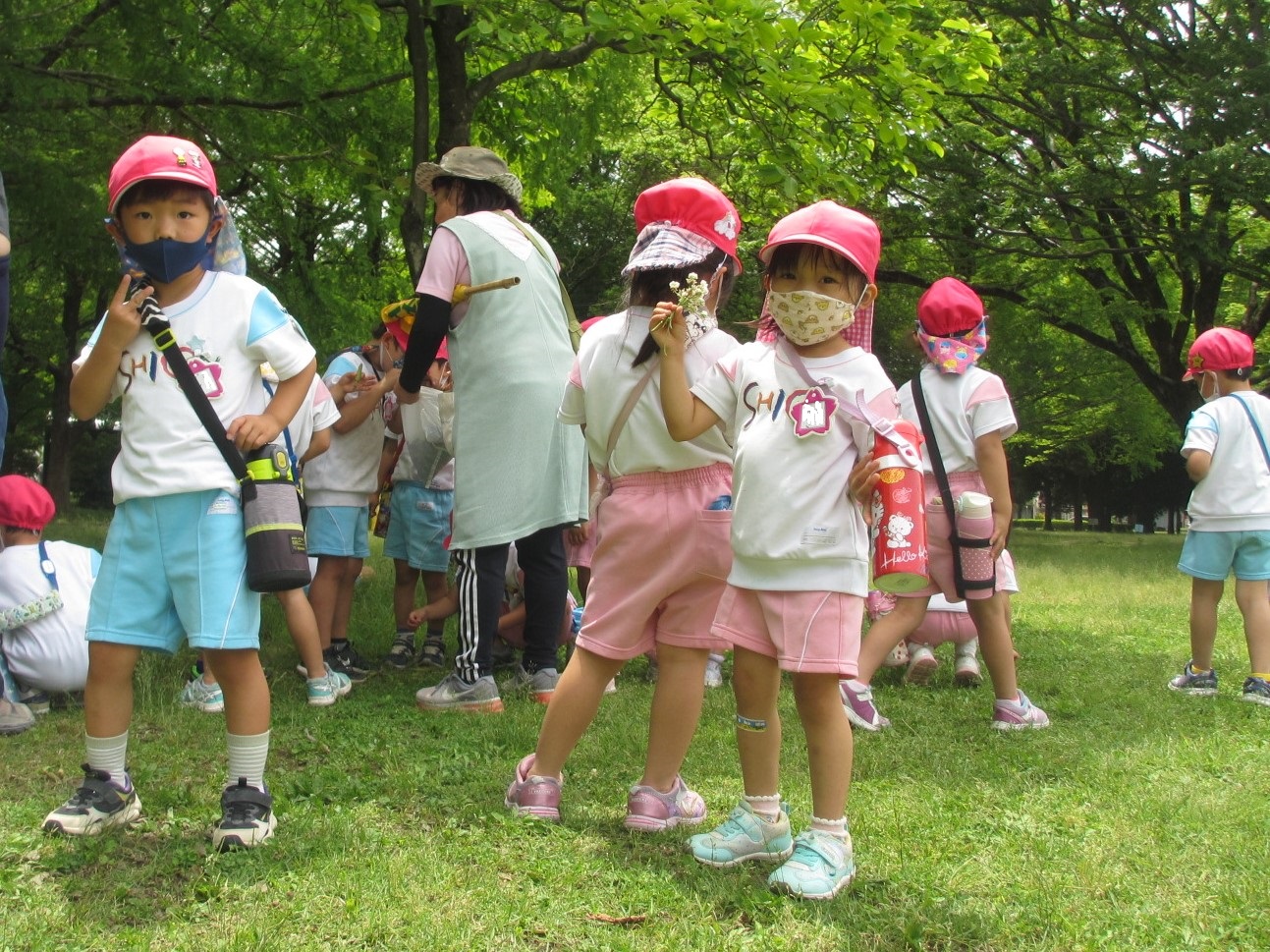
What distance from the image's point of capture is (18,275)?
1328cm

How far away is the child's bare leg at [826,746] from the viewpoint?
3.16m

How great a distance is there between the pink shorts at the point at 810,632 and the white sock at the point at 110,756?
182cm

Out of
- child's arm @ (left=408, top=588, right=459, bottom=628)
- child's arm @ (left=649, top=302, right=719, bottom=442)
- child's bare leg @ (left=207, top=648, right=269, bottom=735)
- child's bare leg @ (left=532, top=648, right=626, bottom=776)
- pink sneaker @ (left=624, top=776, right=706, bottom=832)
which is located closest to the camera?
child's arm @ (left=649, top=302, right=719, bottom=442)

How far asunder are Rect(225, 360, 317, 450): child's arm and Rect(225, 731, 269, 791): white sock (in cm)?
82

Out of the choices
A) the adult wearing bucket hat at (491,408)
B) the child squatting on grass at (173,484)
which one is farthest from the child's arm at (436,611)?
the child squatting on grass at (173,484)

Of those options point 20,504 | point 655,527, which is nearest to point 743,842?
point 655,527

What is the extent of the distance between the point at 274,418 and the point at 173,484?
329mm

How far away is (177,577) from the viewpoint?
330cm

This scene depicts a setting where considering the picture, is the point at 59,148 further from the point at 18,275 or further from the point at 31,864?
the point at 31,864

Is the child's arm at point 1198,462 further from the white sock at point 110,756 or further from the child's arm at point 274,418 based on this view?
the white sock at point 110,756

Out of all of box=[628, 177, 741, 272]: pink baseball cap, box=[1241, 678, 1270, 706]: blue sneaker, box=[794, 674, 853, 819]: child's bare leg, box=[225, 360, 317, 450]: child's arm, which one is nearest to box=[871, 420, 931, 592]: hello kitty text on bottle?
box=[794, 674, 853, 819]: child's bare leg

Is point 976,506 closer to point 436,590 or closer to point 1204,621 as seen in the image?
point 1204,621

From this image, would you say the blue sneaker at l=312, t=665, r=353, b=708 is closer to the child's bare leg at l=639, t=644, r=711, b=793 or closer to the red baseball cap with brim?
the red baseball cap with brim

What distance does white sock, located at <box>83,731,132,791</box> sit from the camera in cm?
343
